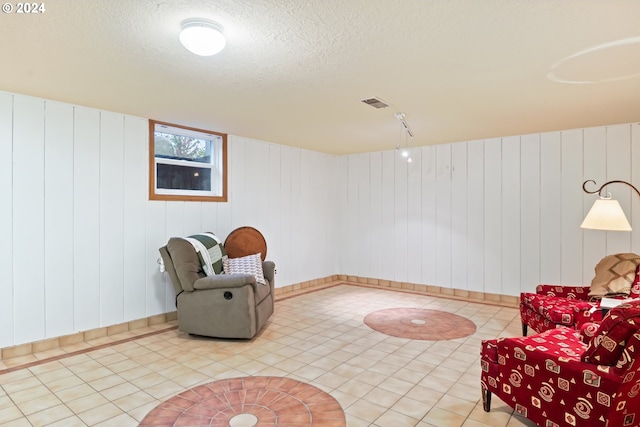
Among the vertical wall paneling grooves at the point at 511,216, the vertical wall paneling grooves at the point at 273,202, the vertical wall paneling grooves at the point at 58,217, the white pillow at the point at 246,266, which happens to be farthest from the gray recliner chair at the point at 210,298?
the vertical wall paneling grooves at the point at 511,216

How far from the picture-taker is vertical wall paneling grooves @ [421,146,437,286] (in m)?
5.81

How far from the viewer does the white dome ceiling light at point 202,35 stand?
1.99 meters

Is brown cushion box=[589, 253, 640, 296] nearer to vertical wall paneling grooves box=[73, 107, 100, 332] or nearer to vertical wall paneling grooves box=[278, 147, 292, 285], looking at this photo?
vertical wall paneling grooves box=[278, 147, 292, 285]

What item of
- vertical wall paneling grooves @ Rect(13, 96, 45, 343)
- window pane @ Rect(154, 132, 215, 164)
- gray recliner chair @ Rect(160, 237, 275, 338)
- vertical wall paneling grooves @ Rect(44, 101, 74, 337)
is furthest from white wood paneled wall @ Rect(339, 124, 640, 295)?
vertical wall paneling grooves @ Rect(13, 96, 45, 343)

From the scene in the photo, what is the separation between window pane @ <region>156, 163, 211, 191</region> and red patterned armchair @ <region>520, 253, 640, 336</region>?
3.96m

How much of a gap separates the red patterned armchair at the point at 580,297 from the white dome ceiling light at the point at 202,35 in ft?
10.9

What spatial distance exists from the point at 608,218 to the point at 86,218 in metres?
4.86

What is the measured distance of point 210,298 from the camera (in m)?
3.61

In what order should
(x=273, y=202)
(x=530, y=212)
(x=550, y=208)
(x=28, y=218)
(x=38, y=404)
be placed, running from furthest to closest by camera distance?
→ (x=273, y=202)
(x=530, y=212)
(x=550, y=208)
(x=28, y=218)
(x=38, y=404)

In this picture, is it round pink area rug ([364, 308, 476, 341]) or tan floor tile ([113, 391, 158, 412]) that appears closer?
tan floor tile ([113, 391, 158, 412])

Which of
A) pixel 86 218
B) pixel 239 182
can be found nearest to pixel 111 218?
pixel 86 218

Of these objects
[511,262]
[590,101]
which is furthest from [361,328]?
[590,101]

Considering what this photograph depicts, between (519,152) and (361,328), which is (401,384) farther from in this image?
(519,152)

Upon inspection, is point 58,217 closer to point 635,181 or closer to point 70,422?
point 70,422
